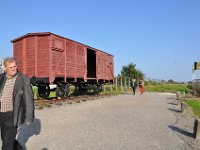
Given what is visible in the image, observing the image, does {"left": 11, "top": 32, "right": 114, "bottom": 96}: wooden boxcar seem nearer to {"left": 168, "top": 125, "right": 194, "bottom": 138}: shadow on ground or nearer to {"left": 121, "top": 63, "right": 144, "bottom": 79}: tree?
{"left": 168, "top": 125, "right": 194, "bottom": 138}: shadow on ground

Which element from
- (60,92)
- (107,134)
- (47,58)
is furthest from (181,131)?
(60,92)

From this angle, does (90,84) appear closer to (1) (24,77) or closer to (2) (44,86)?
(2) (44,86)

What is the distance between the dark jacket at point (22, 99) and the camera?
528 centimetres

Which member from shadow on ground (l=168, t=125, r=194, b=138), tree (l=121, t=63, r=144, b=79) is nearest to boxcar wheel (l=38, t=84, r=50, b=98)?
shadow on ground (l=168, t=125, r=194, b=138)

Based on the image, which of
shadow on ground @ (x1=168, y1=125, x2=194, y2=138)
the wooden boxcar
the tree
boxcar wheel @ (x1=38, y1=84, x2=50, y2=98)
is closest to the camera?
shadow on ground @ (x1=168, y1=125, x2=194, y2=138)

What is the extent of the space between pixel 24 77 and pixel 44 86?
53.5 feet

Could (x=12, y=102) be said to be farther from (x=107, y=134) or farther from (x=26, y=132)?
(x=107, y=134)

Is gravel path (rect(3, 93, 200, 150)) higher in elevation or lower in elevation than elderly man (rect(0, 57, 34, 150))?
lower

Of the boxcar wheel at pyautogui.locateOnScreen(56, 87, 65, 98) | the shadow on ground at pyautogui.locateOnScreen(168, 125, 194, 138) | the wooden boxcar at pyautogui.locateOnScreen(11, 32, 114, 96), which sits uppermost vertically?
the wooden boxcar at pyautogui.locateOnScreen(11, 32, 114, 96)

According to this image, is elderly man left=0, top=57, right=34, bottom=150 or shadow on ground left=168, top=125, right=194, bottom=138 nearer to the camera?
elderly man left=0, top=57, right=34, bottom=150

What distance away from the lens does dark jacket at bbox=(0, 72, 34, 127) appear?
528 cm

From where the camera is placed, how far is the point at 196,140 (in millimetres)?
8438

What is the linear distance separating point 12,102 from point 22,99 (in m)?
0.20

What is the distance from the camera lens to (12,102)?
17.2 feet
